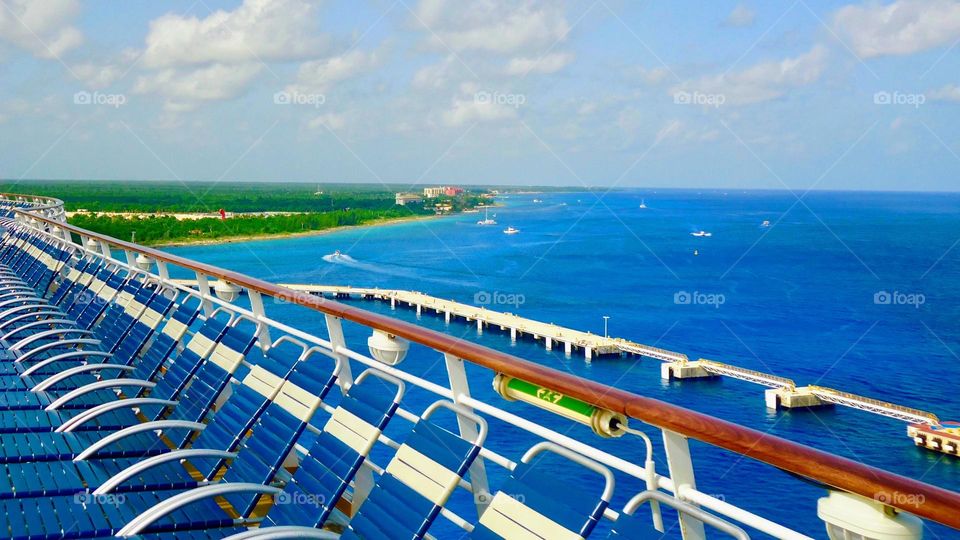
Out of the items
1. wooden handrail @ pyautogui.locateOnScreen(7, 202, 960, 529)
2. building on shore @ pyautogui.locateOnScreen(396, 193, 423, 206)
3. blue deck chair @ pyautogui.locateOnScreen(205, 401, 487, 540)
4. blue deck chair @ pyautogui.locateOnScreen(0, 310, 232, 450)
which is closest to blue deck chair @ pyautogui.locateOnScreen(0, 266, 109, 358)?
blue deck chair @ pyautogui.locateOnScreen(0, 310, 232, 450)

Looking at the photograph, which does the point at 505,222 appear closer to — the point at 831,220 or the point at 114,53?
the point at 831,220

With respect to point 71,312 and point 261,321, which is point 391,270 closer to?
point 71,312

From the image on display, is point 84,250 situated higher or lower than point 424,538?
higher

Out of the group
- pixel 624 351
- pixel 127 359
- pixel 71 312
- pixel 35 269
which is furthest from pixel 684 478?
pixel 624 351

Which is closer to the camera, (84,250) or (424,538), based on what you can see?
(424,538)

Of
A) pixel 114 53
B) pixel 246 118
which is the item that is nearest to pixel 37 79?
pixel 114 53

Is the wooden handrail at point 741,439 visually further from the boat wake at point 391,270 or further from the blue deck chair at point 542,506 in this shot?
the boat wake at point 391,270
